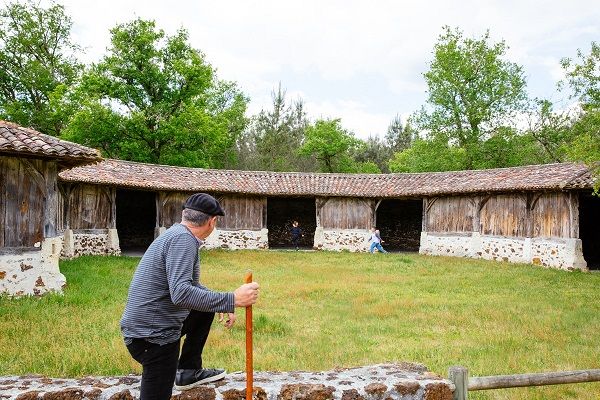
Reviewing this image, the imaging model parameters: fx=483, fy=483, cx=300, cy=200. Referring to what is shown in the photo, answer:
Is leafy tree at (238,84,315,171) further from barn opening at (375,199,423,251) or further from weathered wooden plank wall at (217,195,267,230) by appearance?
weathered wooden plank wall at (217,195,267,230)

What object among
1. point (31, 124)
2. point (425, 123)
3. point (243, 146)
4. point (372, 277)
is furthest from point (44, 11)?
point (372, 277)

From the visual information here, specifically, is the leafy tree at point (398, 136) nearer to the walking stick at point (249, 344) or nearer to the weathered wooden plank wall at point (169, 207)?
the weathered wooden plank wall at point (169, 207)

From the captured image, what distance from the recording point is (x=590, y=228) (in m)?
22.6

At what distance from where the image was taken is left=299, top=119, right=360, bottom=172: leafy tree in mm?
43438

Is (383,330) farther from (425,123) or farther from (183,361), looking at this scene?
(425,123)

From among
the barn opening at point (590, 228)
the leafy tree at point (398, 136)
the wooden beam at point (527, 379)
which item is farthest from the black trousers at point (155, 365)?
the leafy tree at point (398, 136)

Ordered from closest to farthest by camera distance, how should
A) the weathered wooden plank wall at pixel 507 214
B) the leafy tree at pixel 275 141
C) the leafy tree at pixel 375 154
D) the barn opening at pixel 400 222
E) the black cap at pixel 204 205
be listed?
the black cap at pixel 204 205
the weathered wooden plank wall at pixel 507 214
the barn opening at pixel 400 222
the leafy tree at pixel 275 141
the leafy tree at pixel 375 154

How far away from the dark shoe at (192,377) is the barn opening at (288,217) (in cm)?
2510

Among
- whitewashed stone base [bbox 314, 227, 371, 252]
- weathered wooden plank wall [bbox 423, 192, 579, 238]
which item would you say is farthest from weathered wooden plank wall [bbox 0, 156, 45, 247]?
weathered wooden plank wall [bbox 423, 192, 579, 238]

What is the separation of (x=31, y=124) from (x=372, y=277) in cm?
2864

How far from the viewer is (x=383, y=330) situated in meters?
8.29

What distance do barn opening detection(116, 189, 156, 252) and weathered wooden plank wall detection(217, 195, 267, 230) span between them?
452cm

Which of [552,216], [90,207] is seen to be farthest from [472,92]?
[90,207]

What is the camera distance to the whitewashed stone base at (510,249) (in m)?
17.4
